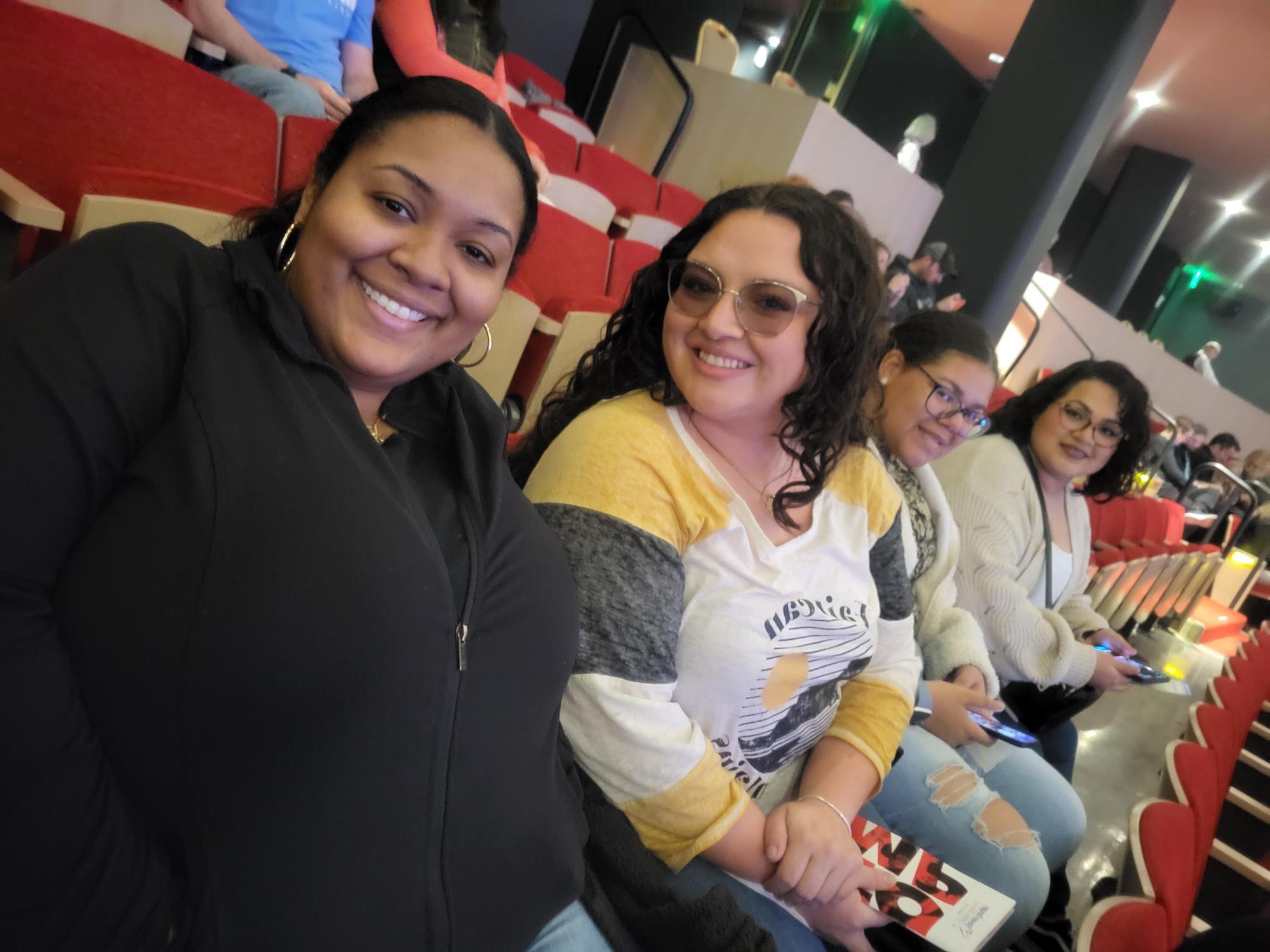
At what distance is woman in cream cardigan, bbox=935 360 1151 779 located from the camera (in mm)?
2041

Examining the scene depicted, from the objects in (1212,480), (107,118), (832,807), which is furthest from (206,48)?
(1212,480)

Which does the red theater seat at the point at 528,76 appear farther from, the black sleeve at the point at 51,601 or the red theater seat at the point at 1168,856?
the red theater seat at the point at 1168,856

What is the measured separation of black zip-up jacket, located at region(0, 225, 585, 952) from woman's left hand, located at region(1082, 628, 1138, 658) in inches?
86.2

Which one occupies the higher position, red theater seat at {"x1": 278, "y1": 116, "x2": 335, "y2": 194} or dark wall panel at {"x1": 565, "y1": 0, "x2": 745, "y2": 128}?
dark wall panel at {"x1": 565, "y1": 0, "x2": 745, "y2": 128}

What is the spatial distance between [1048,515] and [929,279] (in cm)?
384

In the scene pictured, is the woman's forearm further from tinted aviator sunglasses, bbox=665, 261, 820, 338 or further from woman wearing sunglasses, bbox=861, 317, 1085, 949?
tinted aviator sunglasses, bbox=665, 261, 820, 338

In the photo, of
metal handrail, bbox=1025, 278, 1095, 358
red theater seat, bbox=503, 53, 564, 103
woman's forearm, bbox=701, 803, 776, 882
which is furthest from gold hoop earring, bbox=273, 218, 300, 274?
metal handrail, bbox=1025, 278, 1095, 358

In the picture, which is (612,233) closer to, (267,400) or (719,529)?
(719,529)

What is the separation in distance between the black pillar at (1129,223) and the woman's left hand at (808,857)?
12.9 m

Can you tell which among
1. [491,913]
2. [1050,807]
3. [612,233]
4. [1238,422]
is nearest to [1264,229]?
[1238,422]

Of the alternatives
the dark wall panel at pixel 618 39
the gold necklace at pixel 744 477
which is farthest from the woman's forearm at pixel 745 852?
the dark wall panel at pixel 618 39

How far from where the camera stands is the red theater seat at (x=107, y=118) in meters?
1.29

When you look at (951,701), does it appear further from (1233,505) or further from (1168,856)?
(1233,505)

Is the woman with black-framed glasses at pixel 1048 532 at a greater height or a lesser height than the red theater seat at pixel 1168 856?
greater
